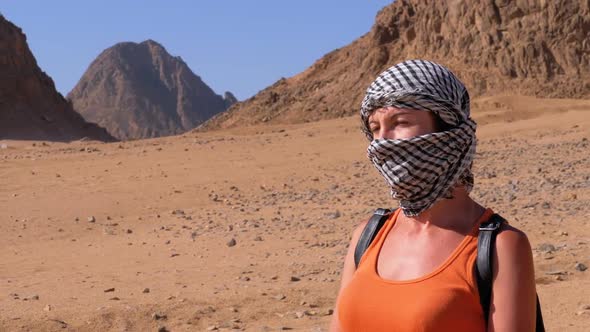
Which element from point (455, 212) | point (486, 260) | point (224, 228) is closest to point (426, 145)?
point (455, 212)

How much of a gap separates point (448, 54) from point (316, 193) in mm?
24668

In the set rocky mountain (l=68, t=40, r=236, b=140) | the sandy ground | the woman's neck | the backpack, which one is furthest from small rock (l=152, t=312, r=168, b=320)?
rocky mountain (l=68, t=40, r=236, b=140)

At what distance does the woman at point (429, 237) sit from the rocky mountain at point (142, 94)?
99672 millimetres

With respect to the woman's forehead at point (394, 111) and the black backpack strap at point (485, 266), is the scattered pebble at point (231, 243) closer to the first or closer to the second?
the woman's forehead at point (394, 111)

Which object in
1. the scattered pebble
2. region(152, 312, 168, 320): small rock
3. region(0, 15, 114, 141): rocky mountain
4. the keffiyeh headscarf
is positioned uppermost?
region(0, 15, 114, 141): rocky mountain

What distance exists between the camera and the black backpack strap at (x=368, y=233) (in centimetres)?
265

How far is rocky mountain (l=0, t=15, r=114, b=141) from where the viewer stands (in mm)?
45844

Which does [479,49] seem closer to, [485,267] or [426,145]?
[426,145]

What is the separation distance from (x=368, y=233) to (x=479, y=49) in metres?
34.1

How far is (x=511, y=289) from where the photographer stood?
2.28 metres

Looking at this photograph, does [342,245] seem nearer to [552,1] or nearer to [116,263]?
[116,263]

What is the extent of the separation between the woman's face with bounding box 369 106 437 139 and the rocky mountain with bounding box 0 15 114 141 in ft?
142

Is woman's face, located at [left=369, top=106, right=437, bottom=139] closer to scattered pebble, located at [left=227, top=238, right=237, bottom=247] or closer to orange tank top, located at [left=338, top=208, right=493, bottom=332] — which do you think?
orange tank top, located at [left=338, top=208, right=493, bottom=332]

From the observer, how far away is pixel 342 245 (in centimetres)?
927
